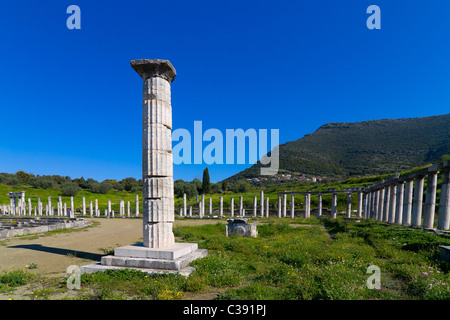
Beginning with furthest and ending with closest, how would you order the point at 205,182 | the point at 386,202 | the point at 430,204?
the point at 205,182, the point at 386,202, the point at 430,204

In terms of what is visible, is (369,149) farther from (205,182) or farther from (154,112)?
(154,112)

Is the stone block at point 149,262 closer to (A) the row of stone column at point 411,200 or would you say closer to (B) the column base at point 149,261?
(B) the column base at point 149,261

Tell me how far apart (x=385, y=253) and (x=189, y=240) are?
32.6ft

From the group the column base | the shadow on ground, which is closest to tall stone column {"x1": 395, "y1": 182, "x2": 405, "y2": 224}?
the column base

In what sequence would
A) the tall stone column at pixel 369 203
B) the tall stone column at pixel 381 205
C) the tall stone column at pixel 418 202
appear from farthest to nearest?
1. the tall stone column at pixel 369 203
2. the tall stone column at pixel 381 205
3. the tall stone column at pixel 418 202

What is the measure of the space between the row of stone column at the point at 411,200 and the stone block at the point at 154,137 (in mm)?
13838


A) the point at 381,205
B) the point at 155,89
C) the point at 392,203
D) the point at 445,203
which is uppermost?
the point at 155,89

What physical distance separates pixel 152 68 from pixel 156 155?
3584 millimetres

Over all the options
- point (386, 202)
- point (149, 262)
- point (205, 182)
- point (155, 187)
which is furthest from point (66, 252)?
point (205, 182)

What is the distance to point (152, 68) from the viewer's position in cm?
937

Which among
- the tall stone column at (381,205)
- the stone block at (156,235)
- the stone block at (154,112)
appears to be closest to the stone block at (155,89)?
the stone block at (154,112)

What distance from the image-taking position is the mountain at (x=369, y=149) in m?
88.7
